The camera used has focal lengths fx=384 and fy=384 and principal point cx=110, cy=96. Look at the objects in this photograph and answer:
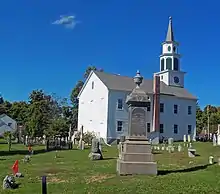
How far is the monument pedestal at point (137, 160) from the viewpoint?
16969mm

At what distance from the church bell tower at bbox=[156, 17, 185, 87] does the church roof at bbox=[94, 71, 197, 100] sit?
1.69m

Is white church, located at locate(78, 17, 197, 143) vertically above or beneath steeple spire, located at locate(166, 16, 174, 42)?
beneath

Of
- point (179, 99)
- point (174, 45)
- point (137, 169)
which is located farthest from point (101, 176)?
point (174, 45)

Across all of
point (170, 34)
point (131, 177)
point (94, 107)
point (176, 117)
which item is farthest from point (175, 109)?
point (131, 177)

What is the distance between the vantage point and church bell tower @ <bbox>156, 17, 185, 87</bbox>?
63875 millimetres

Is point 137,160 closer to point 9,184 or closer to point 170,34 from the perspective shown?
point 9,184

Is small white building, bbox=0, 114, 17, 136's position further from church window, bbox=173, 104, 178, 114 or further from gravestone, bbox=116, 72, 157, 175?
gravestone, bbox=116, 72, 157, 175

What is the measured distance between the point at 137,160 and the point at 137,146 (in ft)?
2.10

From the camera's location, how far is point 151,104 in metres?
56.1

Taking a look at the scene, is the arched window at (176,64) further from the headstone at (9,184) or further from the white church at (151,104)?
the headstone at (9,184)

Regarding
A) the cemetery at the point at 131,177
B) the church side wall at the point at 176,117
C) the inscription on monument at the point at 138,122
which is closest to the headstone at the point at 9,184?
the cemetery at the point at 131,177

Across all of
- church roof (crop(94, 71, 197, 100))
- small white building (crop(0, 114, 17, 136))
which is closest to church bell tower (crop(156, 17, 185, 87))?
church roof (crop(94, 71, 197, 100))

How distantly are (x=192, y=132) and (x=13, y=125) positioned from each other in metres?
48.0

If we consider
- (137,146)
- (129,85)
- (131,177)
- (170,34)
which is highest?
(170,34)
